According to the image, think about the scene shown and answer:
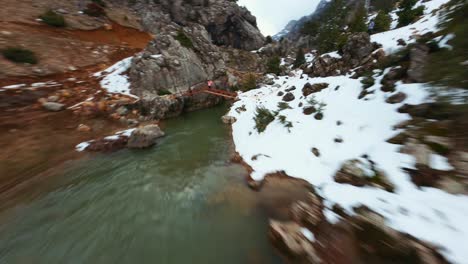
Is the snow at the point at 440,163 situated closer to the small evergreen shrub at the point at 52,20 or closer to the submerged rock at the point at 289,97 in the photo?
the submerged rock at the point at 289,97

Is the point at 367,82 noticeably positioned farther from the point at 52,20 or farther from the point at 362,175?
the point at 52,20

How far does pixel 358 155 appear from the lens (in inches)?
259

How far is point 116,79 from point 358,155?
23.6 m

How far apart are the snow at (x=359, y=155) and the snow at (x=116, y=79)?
1486cm

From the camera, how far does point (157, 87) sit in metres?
21.8

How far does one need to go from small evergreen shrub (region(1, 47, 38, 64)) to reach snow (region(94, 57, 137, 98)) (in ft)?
15.8

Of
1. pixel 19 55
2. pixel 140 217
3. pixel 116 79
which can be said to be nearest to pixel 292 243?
pixel 140 217

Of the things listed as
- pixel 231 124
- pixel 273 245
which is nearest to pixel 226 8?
pixel 231 124

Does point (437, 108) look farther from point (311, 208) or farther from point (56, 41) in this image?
point (56, 41)

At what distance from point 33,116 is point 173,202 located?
13.7 meters

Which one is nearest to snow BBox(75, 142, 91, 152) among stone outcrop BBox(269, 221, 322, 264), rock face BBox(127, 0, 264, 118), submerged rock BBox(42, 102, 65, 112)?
submerged rock BBox(42, 102, 65, 112)

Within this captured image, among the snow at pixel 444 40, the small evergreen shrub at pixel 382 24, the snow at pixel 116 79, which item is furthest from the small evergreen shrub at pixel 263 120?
the small evergreen shrub at pixel 382 24

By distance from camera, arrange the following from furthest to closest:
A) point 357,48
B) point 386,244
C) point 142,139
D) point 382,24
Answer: point 382,24 → point 357,48 → point 142,139 → point 386,244

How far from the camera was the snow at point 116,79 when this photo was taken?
19.3 metres
